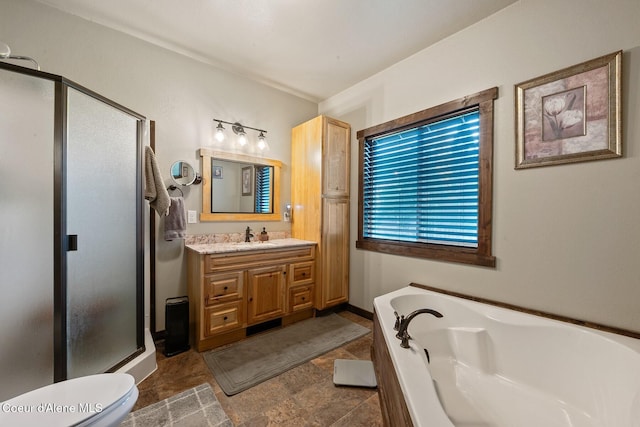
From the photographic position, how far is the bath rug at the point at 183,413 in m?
1.36

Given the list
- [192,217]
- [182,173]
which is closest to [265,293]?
[192,217]

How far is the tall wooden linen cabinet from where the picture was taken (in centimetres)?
276

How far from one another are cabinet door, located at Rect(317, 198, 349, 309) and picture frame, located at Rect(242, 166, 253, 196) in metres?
0.88

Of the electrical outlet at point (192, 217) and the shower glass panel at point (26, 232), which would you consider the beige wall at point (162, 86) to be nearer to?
the electrical outlet at point (192, 217)

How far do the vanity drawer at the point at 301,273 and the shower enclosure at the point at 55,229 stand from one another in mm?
1436

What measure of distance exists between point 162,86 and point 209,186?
3.24 feet

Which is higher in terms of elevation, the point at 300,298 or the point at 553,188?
the point at 553,188

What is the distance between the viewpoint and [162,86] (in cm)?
229

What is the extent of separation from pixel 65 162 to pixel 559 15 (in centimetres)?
308

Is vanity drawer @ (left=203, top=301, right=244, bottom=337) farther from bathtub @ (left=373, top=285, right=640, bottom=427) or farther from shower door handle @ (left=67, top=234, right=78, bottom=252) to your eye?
bathtub @ (left=373, top=285, right=640, bottom=427)

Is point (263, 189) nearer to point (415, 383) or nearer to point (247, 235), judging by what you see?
point (247, 235)

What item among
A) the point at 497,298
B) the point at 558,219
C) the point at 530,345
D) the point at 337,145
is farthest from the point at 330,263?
the point at 558,219

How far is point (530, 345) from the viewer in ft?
4.88

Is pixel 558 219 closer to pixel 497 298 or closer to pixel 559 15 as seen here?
pixel 497 298
